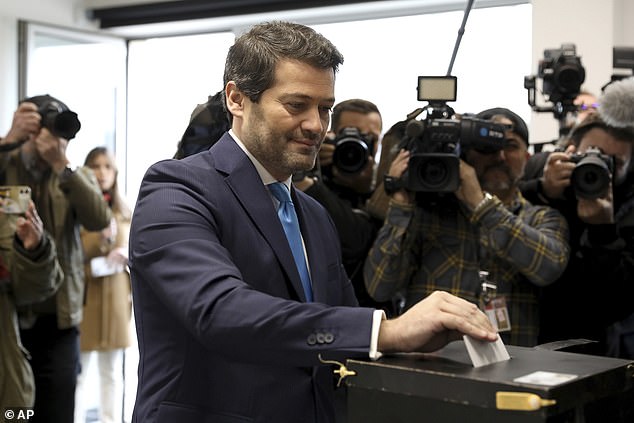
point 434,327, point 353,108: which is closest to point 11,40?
point 353,108

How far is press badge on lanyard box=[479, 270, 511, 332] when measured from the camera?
2.30 metres

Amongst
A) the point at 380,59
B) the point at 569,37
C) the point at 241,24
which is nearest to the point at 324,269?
the point at 569,37

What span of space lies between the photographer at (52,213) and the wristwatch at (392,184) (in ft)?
3.58

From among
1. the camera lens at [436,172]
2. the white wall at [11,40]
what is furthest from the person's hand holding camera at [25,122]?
the white wall at [11,40]

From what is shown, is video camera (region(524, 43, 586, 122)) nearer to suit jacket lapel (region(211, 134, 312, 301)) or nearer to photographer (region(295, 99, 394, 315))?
photographer (region(295, 99, 394, 315))

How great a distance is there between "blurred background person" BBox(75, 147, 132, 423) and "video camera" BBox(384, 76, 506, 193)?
2067 millimetres

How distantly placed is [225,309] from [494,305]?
1327mm

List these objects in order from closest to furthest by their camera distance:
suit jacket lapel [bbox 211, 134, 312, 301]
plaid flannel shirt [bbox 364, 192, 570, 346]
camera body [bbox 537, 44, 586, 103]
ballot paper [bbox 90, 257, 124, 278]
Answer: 1. suit jacket lapel [bbox 211, 134, 312, 301]
2. plaid flannel shirt [bbox 364, 192, 570, 346]
3. camera body [bbox 537, 44, 586, 103]
4. ballot paper [bbox 90, 257, 124, 278]

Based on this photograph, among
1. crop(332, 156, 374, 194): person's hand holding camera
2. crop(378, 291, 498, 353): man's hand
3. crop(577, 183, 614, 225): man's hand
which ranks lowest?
crop(378, 291, 498, 353): man's hand

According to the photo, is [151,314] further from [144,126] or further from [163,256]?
[144,126]

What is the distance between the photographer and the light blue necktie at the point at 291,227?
1397mm

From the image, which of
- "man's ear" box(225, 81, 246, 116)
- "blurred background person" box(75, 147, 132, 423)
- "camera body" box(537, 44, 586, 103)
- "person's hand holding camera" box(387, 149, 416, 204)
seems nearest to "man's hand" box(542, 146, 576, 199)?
"camera body" box(537, 44, 586, 103)

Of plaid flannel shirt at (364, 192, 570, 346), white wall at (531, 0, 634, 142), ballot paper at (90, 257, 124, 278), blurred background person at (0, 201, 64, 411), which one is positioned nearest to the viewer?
plaid flannel shirt at (364, 192, 570, 346)

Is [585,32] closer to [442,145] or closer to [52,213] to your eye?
[442,145]
